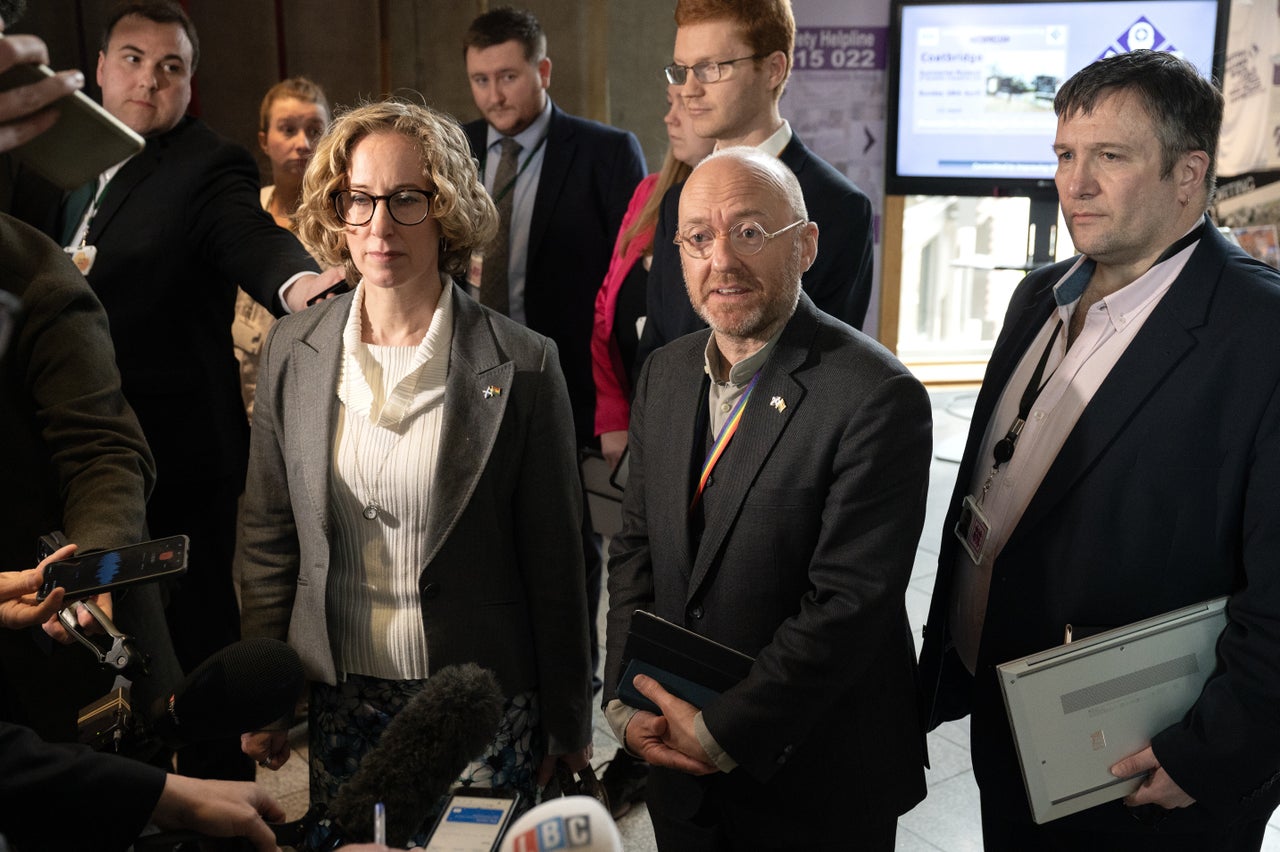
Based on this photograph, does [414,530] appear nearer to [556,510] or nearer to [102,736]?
[556,510]

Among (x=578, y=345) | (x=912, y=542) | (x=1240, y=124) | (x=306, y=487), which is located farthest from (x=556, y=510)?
(x=1240, y=124)

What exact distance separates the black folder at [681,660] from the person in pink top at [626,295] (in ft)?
4.43

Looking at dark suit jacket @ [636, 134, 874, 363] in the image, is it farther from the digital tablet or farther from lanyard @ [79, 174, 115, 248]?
the digital tablet

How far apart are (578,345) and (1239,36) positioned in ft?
18.5

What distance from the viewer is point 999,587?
186cm

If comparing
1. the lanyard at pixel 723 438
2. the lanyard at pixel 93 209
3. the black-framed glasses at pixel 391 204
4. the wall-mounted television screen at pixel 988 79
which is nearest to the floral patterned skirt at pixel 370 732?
the lanyard at pixel 723 438

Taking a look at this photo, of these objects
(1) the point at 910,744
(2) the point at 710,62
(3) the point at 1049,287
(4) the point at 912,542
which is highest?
(2) the point at 710,62

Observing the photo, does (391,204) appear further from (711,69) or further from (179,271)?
(711,69)

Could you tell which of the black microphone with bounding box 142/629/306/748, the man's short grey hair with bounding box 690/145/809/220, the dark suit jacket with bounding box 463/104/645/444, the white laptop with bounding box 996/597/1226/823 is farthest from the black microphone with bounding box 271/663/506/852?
the dark suit jacket with bounding box 463/104/645/444

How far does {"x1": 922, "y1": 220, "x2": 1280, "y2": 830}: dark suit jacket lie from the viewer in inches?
64.7

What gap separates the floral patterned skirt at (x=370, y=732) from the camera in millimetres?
Answer: 1867

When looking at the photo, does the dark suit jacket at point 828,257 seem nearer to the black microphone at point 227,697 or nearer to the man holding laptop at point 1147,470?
the man holding laptop at point 1147,470

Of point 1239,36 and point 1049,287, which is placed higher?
point 1239,36

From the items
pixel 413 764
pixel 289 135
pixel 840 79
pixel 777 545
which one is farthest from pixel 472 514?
pixel 840 79
